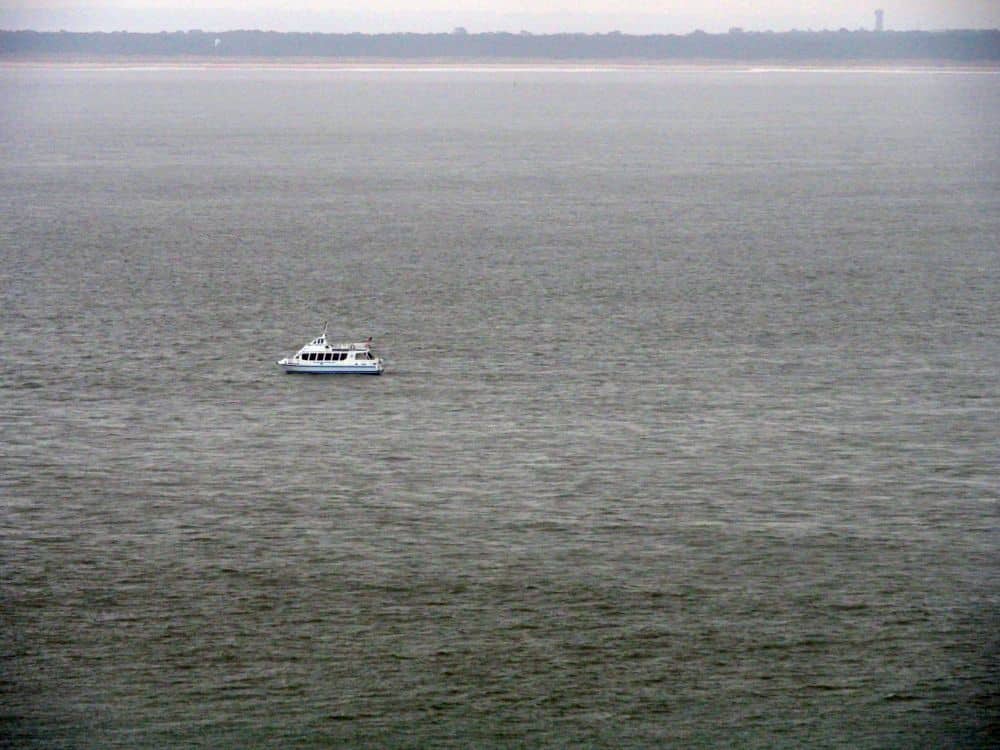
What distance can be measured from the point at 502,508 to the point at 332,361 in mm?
24175

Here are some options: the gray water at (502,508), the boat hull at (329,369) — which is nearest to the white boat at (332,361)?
the boat hull at (329,369)

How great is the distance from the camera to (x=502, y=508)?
201 ft

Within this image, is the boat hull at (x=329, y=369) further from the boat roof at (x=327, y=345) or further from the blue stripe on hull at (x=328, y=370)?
the boat roof at (x=327, y=345)

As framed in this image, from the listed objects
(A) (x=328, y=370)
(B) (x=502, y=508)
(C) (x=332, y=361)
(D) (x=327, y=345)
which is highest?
(D) (x=327, y=345)

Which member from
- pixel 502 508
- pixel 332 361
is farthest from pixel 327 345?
pixel 502 508

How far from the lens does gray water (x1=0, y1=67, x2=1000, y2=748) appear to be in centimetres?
4475

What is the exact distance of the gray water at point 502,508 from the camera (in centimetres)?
4475

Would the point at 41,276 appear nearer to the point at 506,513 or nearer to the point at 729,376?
the point at 729,376

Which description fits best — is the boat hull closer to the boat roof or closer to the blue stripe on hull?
the blue stripe on hull

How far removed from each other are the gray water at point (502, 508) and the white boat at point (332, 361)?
3.32 ft

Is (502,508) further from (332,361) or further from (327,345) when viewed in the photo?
(327,345)

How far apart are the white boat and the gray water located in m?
1.01

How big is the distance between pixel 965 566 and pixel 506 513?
55.2ft

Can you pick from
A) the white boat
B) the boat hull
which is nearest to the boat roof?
the white boat
